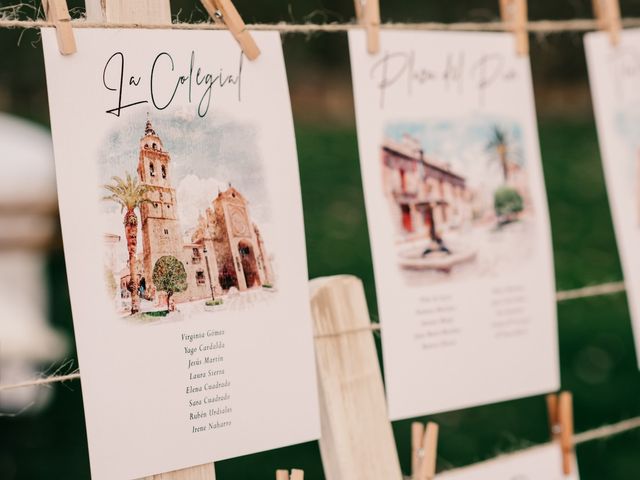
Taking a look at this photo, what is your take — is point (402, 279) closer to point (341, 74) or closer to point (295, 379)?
point (295, 379)

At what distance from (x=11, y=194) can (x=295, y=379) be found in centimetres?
125

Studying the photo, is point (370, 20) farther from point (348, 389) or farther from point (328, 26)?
point (348, 389)

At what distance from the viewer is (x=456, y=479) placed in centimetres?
75

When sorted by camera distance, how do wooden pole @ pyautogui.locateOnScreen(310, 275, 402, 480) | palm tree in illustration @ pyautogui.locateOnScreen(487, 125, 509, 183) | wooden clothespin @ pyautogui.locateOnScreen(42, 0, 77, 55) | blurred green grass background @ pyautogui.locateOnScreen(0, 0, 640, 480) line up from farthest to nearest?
blurred green grass background @ pyautogui.locateOnScreen(0, 0, 640, 480) → palm tree in illustration @ pyautogui.locateOnScreen(487, 125, 509, 183) → wooden pole @ pyautogui.locateOnScreen(310, 275, 402, 480) → wooden clothespin @ pyautogui.locateOnScreen(42, 0, 77, 55)

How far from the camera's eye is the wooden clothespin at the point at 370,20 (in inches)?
27.5

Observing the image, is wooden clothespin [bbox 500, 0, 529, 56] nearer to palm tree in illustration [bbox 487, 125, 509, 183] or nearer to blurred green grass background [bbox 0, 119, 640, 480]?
palm tree in illustration [bbox 487, 125, 509, 183]

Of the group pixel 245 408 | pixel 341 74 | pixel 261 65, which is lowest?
pixel 245 408

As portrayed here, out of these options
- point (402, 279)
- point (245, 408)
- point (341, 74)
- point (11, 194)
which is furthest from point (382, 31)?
point (341, 74)

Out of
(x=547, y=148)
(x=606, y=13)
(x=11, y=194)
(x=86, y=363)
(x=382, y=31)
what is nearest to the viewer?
(x=86, y=363)

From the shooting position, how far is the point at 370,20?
2.30 feet

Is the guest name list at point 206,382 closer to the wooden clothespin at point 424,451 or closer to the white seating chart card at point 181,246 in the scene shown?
the white seating chart card at point 181,246

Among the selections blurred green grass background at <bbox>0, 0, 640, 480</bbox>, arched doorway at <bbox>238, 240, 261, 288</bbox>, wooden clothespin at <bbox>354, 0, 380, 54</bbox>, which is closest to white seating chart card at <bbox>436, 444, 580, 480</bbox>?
arched doorway at <bbox>238, 240, 261, 288</bbox>

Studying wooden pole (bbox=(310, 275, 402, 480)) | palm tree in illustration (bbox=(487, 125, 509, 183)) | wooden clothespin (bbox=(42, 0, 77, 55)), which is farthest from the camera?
palm tree in illustration (bbox=(487, 125, 509, 183))

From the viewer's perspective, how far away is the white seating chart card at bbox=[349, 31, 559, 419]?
0.72 meters
